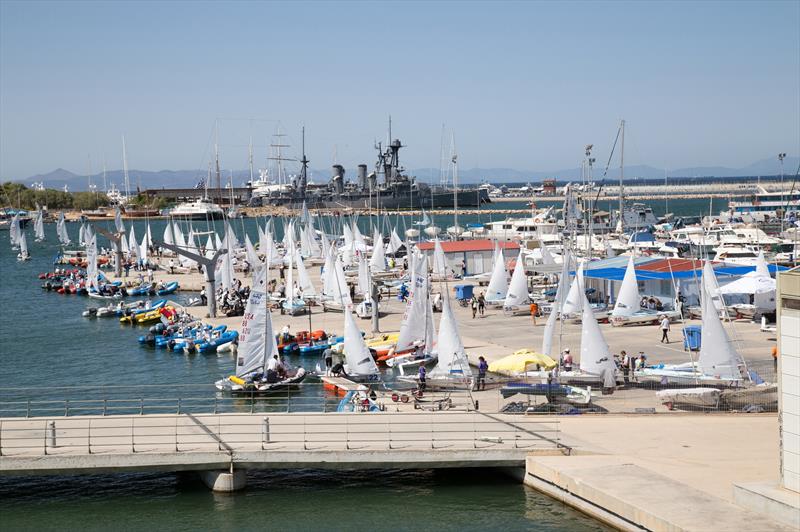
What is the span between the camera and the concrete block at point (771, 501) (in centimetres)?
1688

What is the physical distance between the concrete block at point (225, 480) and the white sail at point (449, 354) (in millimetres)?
9408

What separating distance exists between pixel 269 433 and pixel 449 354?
937cm

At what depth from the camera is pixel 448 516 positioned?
21375mm

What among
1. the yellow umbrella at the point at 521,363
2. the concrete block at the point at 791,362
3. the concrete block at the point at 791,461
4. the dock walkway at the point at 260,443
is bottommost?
the dock walkway at the point at 260,443

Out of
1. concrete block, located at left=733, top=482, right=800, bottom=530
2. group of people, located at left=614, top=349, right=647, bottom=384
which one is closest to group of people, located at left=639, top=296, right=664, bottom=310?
group of people, located at left=614, top=349, right=647, bottom=384

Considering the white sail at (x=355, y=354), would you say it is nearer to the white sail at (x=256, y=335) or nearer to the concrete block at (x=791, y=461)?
the white sail at (x=256, y=335)

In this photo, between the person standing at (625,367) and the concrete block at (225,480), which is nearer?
the concrete block at (225,480)

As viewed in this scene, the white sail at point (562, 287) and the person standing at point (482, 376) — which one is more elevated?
the white sail at point (562, 287)

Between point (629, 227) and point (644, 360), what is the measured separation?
69.3 metres

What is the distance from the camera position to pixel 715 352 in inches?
1120

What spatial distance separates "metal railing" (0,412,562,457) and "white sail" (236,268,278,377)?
8159 mm

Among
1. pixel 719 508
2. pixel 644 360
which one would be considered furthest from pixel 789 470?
pixel 644 360

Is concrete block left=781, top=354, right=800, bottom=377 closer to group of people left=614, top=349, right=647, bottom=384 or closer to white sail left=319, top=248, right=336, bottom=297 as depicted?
group of people left=614, top=349, right=647, bottom=384

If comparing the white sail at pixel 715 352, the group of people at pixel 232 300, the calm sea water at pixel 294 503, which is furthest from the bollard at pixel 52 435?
the group of people at pixel 232 300
